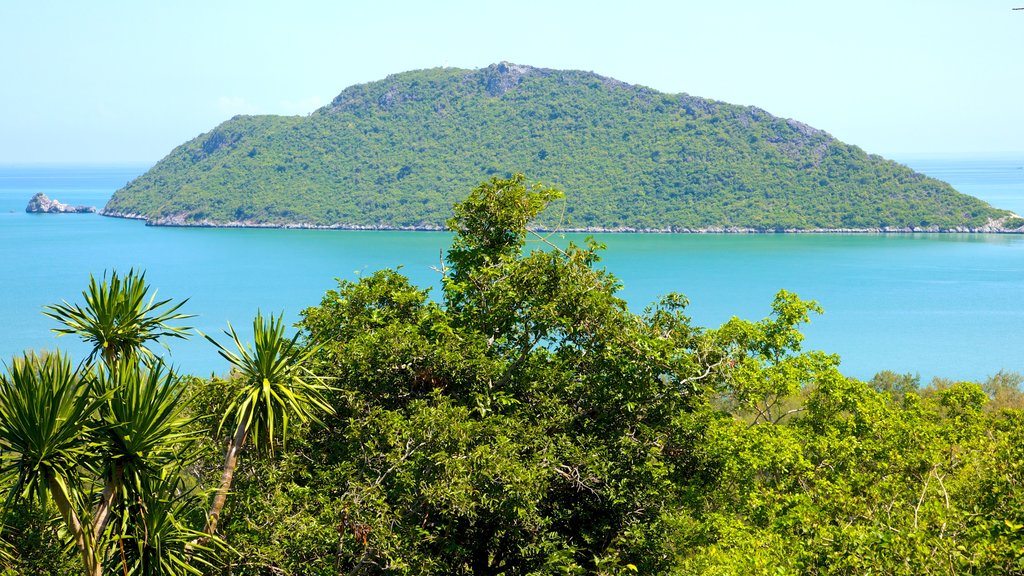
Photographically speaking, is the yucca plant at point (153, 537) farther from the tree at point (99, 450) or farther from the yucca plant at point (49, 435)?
the yucca plant at point (49, 435)

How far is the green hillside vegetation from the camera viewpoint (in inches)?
4727

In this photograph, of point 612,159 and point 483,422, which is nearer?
point 483,422

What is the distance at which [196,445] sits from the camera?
8.80 meters

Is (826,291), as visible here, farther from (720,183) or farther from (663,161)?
(663,161)

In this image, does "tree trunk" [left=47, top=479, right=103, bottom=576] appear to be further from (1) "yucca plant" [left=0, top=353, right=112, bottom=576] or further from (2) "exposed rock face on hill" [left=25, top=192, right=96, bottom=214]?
(2) "exposed rock face on hill" [left=25, top=192, right=96, bottom=214]

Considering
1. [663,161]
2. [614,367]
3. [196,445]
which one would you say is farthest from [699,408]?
[663,161]

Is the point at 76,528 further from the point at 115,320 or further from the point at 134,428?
the point at 115,320

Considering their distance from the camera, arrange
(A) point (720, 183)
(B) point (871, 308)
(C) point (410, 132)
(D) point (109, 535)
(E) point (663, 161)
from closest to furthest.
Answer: (D) point (109, 535) → (B) point (871, 308) → (A) point (720, 183) → (E) point (663, 161) → (C) point (410, 132)

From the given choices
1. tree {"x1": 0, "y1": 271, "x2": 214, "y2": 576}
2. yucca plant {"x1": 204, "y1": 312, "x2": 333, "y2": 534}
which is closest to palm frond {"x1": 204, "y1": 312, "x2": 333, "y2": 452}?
yucca plant {"x1": 204, "y1": 312, "x2": 333, "y2": 534}

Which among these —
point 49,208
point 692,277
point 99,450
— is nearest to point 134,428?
point 99,450

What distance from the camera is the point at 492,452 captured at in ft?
26.6

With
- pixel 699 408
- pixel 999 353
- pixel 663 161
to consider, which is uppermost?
pixel 663 161

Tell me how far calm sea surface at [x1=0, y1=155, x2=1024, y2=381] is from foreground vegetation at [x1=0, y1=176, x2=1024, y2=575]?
82.7 ft

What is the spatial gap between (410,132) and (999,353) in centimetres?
12441
